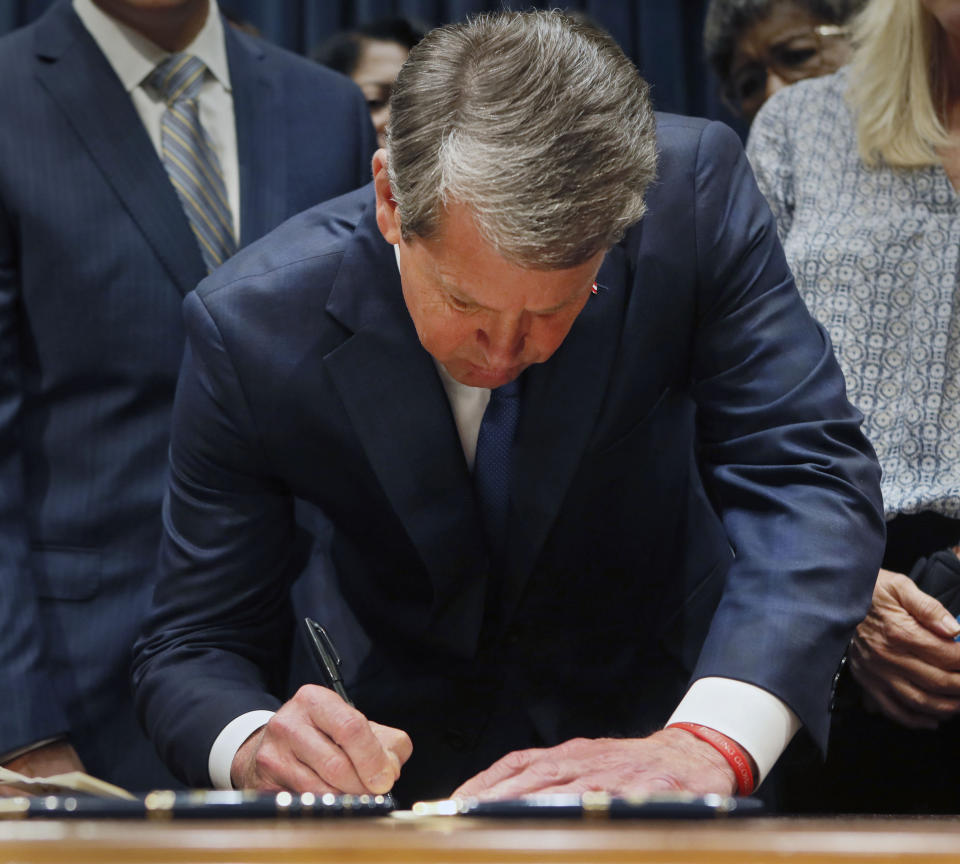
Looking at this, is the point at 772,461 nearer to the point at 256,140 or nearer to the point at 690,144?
the point at 690,144

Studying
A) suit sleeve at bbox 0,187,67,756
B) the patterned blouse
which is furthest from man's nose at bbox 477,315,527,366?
suit sleeve at bbox 0,187,67,756

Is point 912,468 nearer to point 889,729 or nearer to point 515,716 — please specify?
point 889,729

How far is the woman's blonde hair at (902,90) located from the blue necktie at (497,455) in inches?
26.8

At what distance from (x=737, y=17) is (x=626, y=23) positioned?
106 centimetres

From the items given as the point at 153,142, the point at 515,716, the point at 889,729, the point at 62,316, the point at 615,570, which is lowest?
the point at 889,729

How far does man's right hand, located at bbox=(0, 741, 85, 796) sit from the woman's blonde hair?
4.57ft

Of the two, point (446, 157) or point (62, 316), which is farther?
point (62, 316)

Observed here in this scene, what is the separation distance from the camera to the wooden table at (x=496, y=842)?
0.83 metres

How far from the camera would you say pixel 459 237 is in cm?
123

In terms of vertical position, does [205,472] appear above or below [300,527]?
above

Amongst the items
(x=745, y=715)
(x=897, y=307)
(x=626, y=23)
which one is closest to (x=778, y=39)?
(x=897, y=307)

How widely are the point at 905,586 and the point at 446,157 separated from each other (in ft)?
2.78

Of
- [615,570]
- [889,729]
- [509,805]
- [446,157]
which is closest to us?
[509,805]

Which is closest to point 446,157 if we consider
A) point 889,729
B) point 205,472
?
point 205,472
